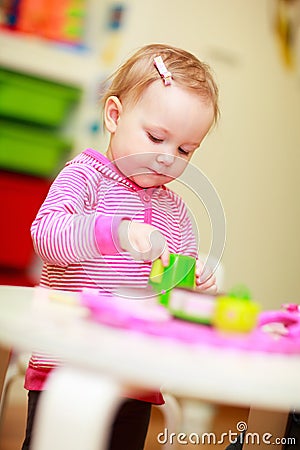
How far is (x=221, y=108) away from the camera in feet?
7.79

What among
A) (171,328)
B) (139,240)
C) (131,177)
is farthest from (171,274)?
(131,177)

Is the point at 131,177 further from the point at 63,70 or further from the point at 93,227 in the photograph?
the point at 63,70

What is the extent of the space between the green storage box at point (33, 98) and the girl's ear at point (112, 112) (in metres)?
1.08

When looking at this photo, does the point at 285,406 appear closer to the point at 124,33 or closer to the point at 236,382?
the point at 236,382

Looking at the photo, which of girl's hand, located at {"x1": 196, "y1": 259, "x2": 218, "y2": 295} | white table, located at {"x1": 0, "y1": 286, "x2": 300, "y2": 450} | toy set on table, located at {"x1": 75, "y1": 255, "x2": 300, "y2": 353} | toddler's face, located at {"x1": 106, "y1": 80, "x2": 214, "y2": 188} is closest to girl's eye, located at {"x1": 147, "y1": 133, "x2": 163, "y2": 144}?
toddler's face, located at {"x1": 106, "y1": 80, "x2": 214, "y2": 188}

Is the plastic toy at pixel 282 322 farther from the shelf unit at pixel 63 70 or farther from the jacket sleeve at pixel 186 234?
the shelf unit at pixel 63 70

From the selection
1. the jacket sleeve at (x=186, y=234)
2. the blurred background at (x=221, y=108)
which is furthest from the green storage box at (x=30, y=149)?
the jacket sleeve at (x=186, y=234)

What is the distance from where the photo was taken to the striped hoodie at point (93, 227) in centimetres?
78

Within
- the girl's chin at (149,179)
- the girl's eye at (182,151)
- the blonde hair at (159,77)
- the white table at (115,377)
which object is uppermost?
the blonde hair at (159,77)

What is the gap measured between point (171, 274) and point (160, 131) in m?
0.22

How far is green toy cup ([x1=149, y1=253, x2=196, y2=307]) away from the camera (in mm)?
751

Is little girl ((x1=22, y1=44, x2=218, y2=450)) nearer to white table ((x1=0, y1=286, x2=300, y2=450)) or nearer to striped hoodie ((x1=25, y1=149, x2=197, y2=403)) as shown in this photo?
striped hoodie ((x1=25, y1=149, x2=197, y2=403))

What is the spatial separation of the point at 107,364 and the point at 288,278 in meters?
2.25

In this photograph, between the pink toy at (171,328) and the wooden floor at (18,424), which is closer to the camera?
the pink toy at (171,328)
